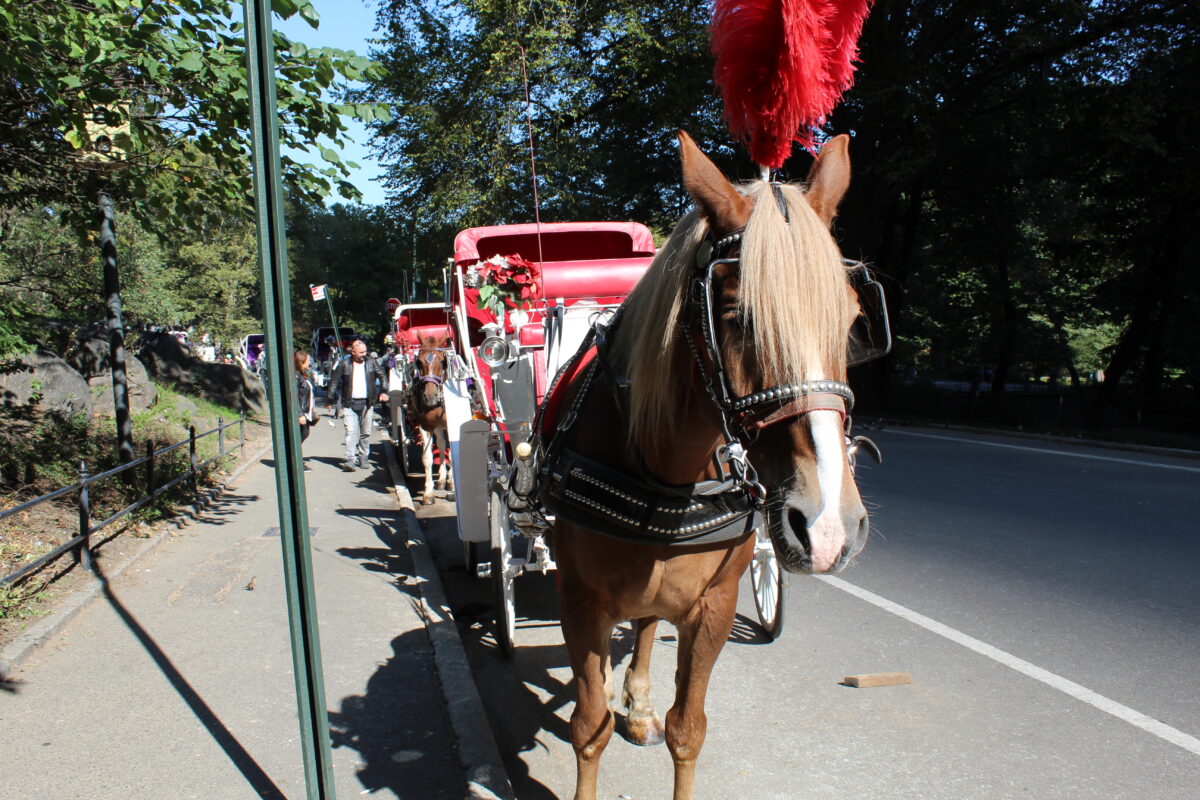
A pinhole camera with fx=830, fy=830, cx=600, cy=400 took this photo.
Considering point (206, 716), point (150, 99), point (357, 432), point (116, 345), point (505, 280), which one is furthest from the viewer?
point (357, 432)

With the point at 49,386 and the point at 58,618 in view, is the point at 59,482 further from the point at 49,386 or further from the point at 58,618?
the point at 58,618

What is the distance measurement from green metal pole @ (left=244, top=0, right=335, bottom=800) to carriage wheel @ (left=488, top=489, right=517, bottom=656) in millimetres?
1878

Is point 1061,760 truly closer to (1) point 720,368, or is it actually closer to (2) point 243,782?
(1) point 720,368

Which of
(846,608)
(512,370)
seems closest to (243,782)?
(512,370)

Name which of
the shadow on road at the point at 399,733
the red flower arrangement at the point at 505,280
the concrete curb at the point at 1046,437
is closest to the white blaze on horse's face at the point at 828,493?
the shadow on road at the point at 399,733

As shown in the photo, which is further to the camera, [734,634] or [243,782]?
[734,634]

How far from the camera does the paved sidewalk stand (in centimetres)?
357

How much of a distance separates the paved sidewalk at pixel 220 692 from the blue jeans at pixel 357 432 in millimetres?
6233

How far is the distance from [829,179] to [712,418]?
30.4 inches

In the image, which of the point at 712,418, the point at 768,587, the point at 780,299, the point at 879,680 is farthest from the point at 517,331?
the point at 780,299

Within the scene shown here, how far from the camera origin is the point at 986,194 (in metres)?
24.8

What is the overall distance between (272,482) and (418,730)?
8390mm

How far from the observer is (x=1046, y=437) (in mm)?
17188

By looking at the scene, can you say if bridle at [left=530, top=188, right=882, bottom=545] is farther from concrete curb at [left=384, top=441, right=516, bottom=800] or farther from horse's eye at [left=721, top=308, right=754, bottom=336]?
concrete curb at [left=384, top=441, right=516, bottom=800]
